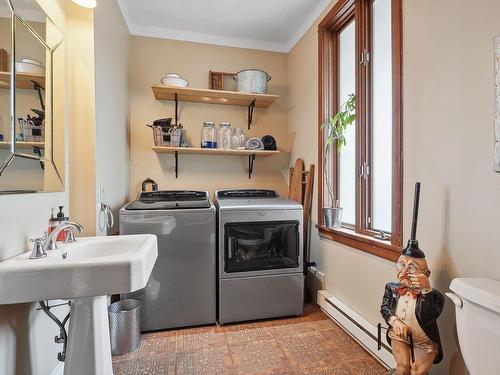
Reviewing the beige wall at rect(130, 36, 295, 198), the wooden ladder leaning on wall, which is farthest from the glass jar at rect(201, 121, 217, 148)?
the wooden ladder leaning on wall

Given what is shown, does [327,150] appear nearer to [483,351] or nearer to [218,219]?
[218,219]

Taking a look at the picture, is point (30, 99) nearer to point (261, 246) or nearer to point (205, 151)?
point (205, 151)

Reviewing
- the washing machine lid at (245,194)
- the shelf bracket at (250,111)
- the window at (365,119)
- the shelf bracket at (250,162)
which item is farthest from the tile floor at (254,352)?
the shelf bracket at (250,111)

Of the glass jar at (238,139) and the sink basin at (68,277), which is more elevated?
the glass jar at (238,139)

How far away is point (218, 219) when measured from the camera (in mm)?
2188

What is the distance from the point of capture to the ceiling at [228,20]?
7.78 ft

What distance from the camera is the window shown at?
1.60m

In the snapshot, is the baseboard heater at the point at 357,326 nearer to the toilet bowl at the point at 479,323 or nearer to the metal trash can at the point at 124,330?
the toilet bowl at the point at 479,323

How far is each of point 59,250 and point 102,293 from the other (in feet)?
1.38

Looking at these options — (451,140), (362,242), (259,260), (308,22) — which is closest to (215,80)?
(308,22)

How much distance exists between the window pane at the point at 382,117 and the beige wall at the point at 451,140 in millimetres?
270

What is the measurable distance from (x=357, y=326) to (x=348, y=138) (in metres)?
1.37

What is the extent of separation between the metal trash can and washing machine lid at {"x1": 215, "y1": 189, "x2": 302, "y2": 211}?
95 centimetres

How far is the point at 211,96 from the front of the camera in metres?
2.74
